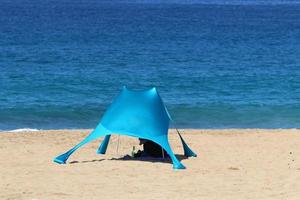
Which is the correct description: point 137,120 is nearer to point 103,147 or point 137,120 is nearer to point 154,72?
point 103,147

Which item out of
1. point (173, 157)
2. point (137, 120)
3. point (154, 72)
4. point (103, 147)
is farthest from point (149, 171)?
point (154, 72)

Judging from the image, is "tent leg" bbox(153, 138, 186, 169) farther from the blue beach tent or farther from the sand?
the sand

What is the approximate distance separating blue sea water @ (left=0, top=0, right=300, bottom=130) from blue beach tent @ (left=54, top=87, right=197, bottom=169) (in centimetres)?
773

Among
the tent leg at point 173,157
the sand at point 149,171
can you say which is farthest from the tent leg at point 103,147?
the tent leg at point 173,157

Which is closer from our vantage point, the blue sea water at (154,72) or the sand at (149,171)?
the sand at (149,171)

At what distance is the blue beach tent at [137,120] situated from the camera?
16578 millimetres

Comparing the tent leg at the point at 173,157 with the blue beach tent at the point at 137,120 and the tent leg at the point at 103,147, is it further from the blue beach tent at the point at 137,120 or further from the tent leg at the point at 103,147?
the tent leg at the point at 103,147

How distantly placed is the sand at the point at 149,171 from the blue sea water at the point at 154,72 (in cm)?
548

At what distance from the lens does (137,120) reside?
16750 millimetres

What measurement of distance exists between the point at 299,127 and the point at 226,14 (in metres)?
75.4

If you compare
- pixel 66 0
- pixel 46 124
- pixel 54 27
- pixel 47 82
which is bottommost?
pixel 46 124

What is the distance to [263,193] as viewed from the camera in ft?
46.1

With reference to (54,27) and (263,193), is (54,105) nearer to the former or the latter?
(263,193)

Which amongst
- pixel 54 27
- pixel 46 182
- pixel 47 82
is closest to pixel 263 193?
pixel 46 182
